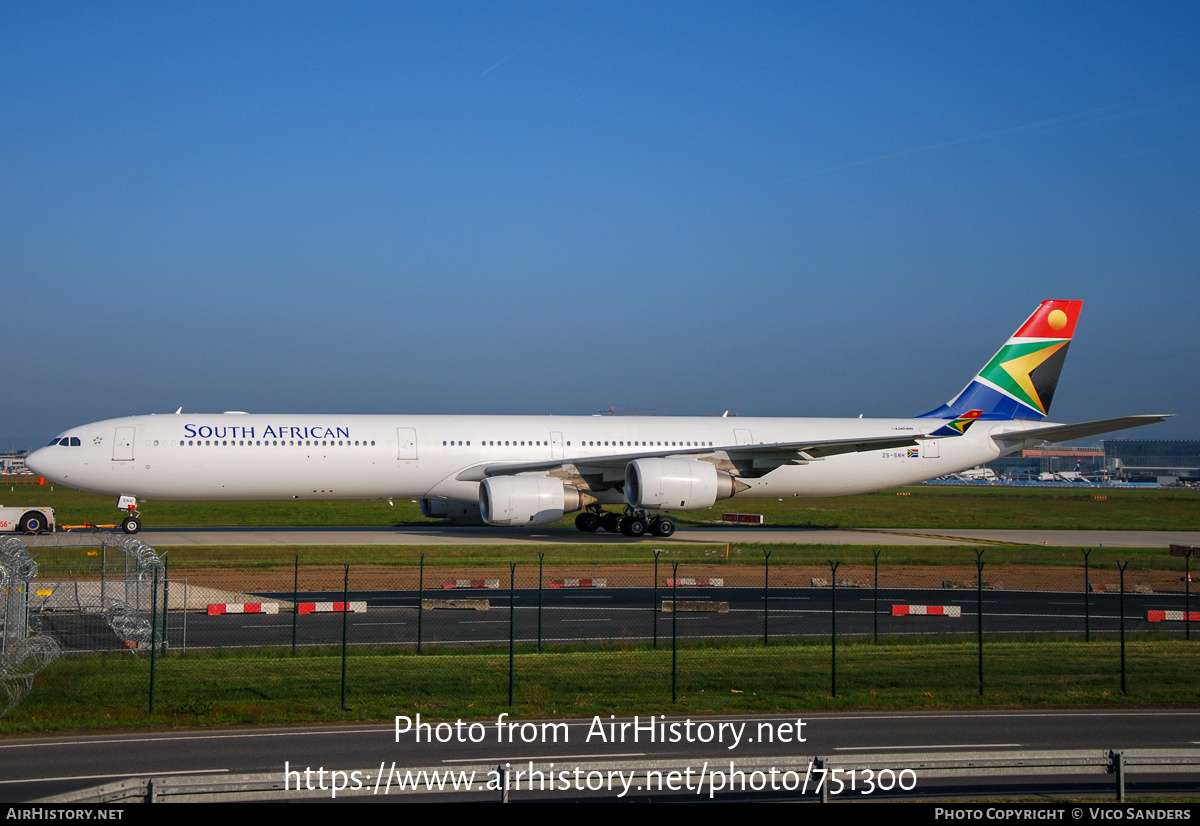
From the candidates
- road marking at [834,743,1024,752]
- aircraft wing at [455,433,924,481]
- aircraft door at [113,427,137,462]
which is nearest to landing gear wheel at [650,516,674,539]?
aircraft wing at [455,433,924,481]

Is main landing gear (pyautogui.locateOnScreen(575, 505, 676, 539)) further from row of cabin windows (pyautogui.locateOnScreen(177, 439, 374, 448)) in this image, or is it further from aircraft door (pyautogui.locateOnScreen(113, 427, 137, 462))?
aircraft door (pyautogui.locateOnScreen(113, 427, 137, 462))

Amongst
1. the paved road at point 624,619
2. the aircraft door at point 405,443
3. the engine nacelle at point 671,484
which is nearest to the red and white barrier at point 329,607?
the paved road at point 624,619

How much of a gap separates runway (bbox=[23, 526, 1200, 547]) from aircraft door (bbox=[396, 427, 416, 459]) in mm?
3044

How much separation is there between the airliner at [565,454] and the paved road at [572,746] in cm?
2253

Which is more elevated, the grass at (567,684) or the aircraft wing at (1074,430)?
the aircraft wing at (1074,430)

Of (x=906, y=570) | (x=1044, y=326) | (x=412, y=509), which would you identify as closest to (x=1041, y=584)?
(x=906, y=570)

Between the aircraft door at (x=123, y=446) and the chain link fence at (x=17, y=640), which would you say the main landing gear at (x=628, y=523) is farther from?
the chain link fence at (x=17, y=640)

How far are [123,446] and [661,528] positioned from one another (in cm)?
1930

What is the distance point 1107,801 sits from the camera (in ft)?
29.5

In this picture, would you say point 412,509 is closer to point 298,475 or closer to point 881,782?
point 298,475

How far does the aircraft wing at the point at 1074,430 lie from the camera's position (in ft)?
124

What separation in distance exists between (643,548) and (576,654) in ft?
55.1

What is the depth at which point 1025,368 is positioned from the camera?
150 feet

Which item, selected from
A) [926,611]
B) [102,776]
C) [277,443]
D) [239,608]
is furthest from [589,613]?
[277,443]
